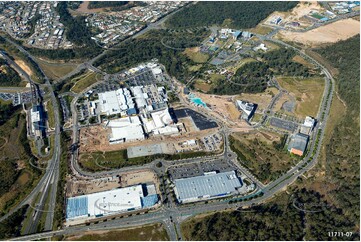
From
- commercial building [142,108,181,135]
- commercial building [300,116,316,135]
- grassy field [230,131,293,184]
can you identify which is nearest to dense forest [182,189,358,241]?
grassy field [230,131,293,184]

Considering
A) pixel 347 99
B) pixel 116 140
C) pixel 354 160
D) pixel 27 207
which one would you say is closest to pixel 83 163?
pixel 116 140

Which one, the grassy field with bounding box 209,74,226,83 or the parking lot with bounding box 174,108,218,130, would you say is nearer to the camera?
the parking lot with bounding box 174,108,218,130

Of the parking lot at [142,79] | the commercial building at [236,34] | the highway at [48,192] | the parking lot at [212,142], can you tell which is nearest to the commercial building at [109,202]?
the highway at [48,192]

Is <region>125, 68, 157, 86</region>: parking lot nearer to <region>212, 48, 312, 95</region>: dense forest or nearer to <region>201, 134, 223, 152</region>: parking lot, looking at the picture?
<region>212, 48, 312, 95</region>: dense forest

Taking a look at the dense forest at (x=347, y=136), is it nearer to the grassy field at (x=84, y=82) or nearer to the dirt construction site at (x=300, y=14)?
the dirt construction site at (x=300, y=14)

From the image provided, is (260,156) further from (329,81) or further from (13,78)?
(13,78)

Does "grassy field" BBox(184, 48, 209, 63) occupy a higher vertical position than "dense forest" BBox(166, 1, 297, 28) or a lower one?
lower
